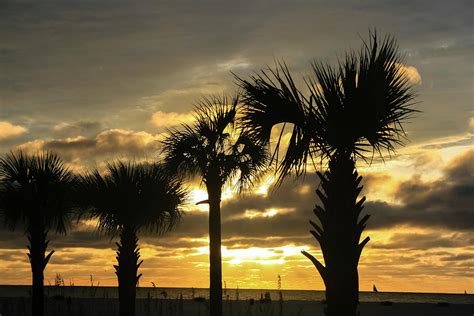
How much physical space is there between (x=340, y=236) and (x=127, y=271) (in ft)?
52.0

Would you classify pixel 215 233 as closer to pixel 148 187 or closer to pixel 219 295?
pixel 219 295

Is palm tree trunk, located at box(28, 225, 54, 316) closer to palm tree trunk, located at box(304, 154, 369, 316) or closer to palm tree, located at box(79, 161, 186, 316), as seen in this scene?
palm tree, located at box(79, 161, 186, 316)

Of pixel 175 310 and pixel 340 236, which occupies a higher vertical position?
pixel 340 236

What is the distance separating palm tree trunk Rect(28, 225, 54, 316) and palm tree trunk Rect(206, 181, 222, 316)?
8019 millimetres

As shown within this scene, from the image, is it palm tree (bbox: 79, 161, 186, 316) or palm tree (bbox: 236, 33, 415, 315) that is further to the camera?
palm tree (bbox: 79, 161, 186, 316)

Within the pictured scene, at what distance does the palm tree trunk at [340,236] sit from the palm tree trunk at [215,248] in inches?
420

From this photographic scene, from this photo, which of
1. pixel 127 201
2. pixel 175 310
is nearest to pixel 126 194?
pixel 127 201

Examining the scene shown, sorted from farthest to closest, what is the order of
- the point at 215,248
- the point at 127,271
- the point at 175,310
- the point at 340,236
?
the point at 175,310
the point at 127,271
the point at 215,248
the point at 340,236

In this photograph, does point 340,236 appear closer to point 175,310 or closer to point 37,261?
point 37,261

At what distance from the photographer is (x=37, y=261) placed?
28.2 meters

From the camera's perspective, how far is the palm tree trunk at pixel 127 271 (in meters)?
28.0

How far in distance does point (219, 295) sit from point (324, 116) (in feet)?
40.0

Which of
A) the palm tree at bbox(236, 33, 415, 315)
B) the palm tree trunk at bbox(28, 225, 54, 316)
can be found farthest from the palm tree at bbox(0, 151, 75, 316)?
the palm tree at bbox(236, 33, 415, 315)

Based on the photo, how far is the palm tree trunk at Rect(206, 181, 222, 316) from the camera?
81.0ft
